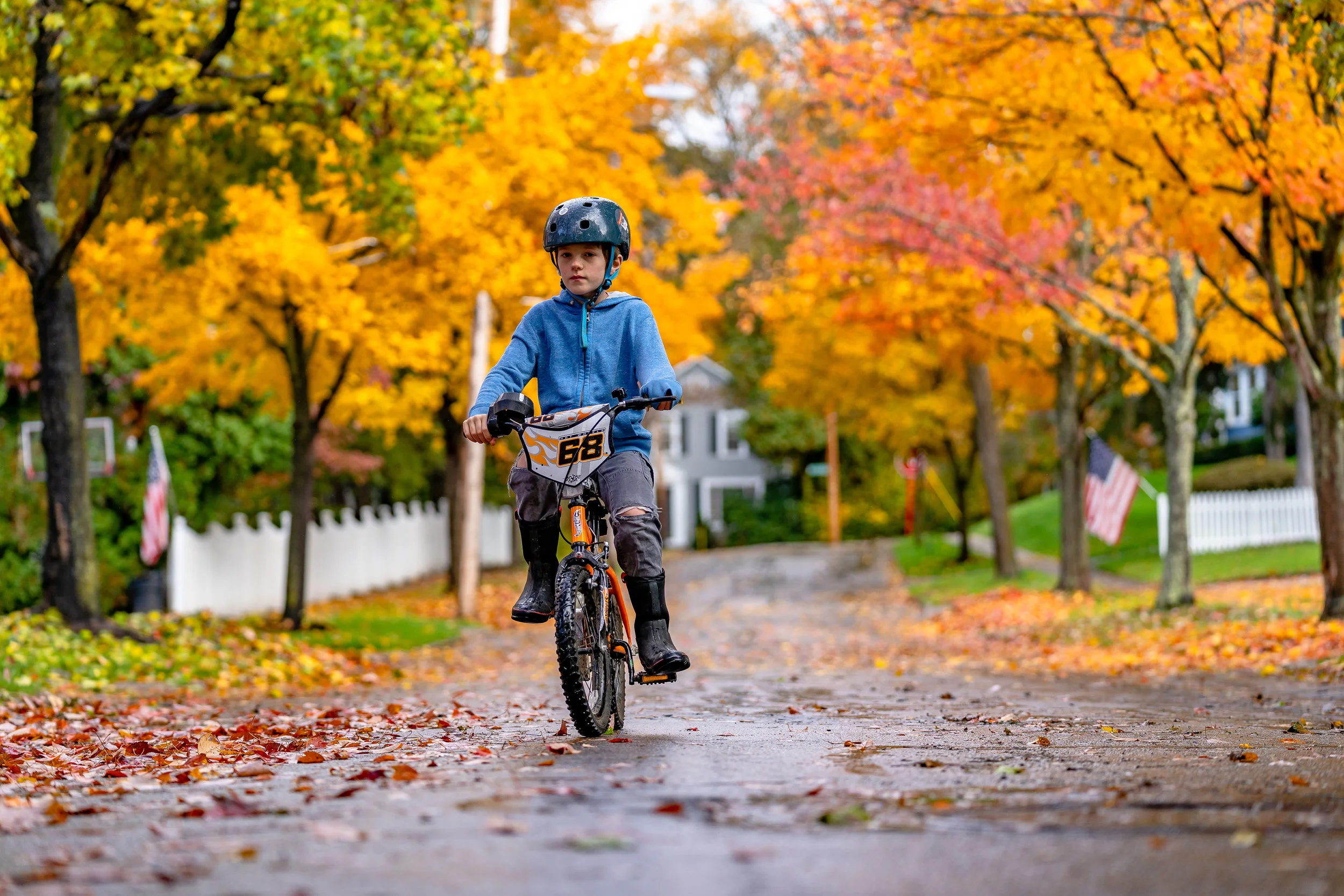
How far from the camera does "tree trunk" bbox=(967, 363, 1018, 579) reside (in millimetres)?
27500

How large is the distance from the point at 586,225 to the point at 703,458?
55.7 m

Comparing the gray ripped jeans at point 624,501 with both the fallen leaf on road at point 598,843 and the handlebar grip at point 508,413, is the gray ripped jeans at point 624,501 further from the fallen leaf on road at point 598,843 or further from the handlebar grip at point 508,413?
the fallen leaf on road at point 598,843

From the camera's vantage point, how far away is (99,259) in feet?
53.6

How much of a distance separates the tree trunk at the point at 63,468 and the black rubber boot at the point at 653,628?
870 centimetres

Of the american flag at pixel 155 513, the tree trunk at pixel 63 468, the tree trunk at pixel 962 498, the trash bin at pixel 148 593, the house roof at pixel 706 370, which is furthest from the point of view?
the house roof at pixel 706 370

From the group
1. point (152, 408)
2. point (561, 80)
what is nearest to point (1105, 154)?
point (561, 80)

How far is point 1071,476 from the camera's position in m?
23.7

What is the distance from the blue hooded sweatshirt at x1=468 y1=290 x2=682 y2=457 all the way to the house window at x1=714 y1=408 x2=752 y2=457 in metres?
55.1

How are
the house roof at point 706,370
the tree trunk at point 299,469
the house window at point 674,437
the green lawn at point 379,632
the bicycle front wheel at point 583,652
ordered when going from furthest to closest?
the house window at point 674,437 → the house roof at point 706,370 → the tree trunk at point 299,469 → the green lawn at point 379,632 → the bicycle front wheel at point 583,652

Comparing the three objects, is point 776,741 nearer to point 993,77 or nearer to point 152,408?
point 993,77

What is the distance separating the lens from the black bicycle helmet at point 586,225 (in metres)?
6.58

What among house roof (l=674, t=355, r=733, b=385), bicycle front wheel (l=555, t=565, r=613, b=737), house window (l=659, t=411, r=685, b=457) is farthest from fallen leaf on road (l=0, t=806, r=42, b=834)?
house window (l=659, t=411, r=685, b=457)

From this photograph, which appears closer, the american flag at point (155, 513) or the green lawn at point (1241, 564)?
the american flag at point (155, 513)

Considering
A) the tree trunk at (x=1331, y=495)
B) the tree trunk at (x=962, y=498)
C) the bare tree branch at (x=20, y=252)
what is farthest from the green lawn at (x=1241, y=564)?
the bare tree branch at (x=20, y=252)
